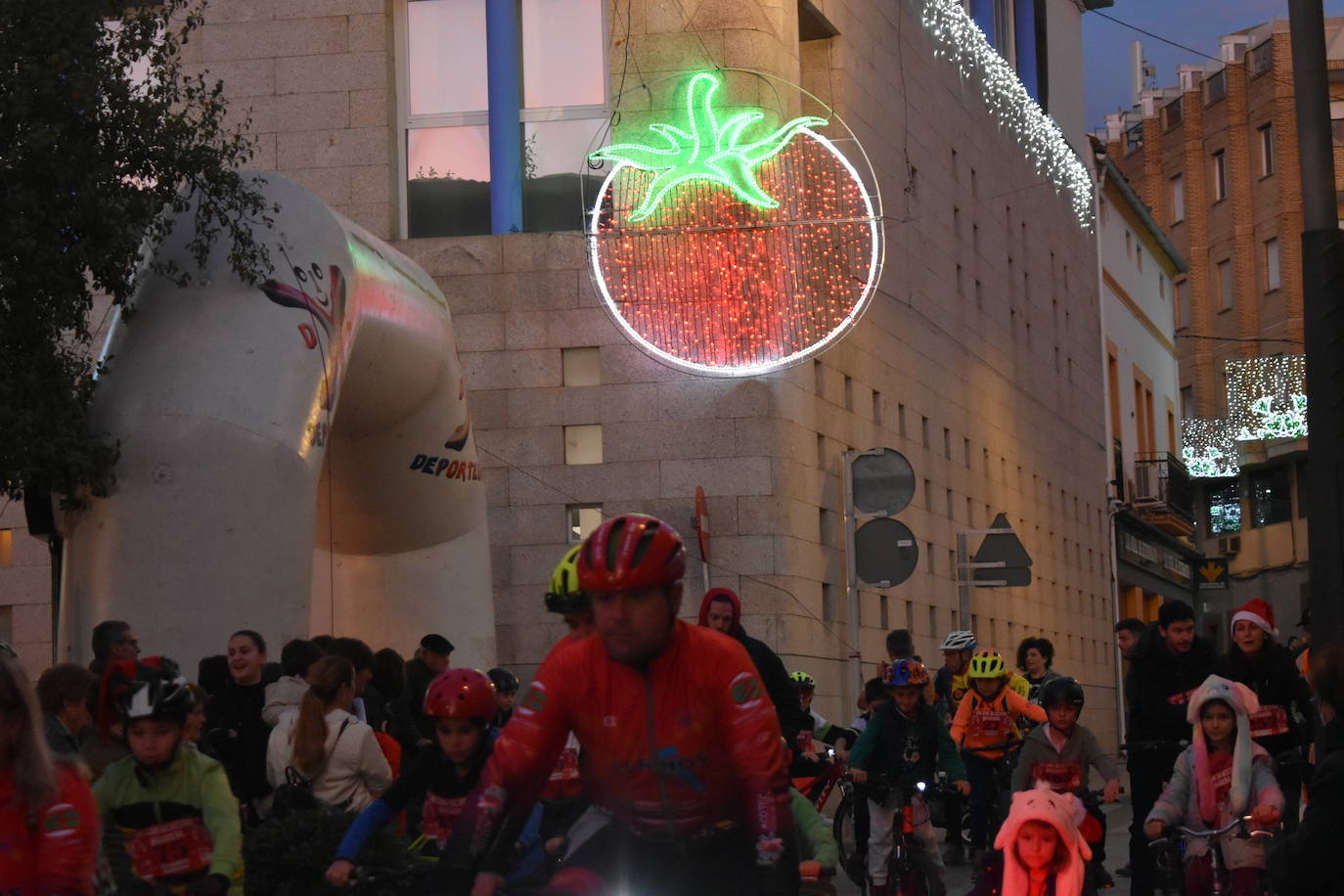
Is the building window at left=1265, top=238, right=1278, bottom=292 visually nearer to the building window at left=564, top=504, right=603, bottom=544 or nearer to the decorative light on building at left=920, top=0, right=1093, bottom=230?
the decorative light on building at left=920, top=0, right=1093, bottom=230

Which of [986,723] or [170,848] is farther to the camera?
[986,723]

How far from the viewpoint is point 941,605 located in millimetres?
28047

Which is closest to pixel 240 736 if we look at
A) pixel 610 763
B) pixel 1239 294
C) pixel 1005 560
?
pixel 610 763

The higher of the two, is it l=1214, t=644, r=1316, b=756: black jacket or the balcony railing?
the balcony railing

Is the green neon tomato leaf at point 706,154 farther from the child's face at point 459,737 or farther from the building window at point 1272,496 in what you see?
the building window at point 1272,496

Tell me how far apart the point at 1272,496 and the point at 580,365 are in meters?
50.2

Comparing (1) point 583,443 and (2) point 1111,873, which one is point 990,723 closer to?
(2) point 1111,873

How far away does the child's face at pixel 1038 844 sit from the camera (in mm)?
8164

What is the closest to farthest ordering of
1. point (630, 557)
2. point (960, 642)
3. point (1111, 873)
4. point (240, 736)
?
1. point (630, 557)
2. point (240, 736)
3. point (1111, 873)
4. point (960, 642)

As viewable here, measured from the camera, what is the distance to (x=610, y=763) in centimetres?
525

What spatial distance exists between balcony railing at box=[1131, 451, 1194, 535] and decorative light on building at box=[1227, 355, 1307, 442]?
333 inches

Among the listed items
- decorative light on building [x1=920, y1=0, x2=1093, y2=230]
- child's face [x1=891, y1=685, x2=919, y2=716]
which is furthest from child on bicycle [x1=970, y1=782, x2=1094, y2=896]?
decorative light on building [x1=920, y1=0, x2=1093, y2=230]

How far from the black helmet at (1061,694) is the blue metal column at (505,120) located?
11173mm

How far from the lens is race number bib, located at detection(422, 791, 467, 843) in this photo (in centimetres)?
734
